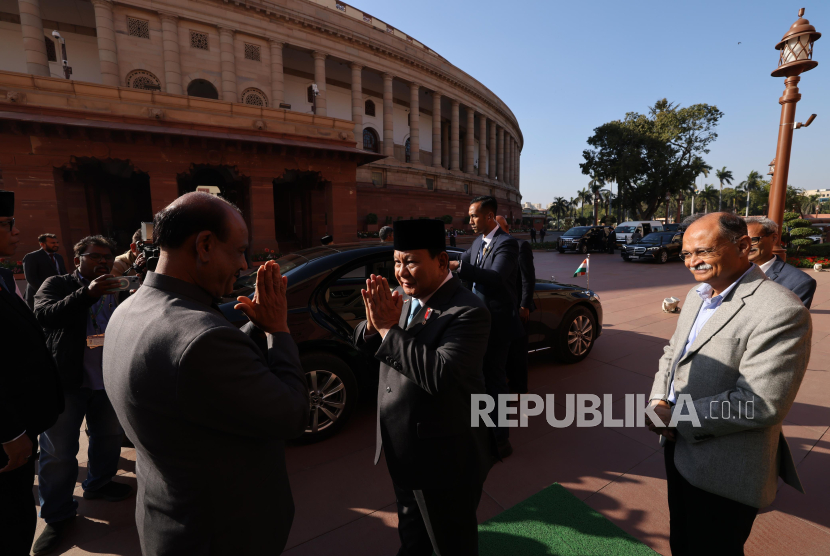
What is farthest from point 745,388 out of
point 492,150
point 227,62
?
point 492,150

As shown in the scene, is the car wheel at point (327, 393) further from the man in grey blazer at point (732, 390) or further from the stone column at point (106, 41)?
the stone column at point (106, 41)

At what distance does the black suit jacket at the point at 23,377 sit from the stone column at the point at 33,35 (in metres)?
27.2

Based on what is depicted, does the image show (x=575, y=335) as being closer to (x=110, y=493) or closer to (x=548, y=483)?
(x=548, y=483)

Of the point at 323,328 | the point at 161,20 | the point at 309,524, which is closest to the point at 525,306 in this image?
the point at 323,328

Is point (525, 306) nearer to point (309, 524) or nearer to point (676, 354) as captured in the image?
point (676, 354)

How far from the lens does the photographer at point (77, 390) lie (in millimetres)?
2416

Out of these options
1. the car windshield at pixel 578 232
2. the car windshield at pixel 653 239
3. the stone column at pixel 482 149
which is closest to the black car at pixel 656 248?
the car windshield at pixel 653 239


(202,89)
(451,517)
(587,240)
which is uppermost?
(202,89)

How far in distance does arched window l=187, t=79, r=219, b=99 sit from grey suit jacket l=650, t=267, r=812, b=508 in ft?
100

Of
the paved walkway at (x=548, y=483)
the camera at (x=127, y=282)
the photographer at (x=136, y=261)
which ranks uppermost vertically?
the photographer at (x=136, y=261)

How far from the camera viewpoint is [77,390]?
8.62 ft

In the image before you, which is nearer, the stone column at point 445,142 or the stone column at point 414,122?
the stone column at point 414,122

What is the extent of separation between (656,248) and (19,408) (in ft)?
69.5

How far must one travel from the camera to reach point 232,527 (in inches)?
50.1
